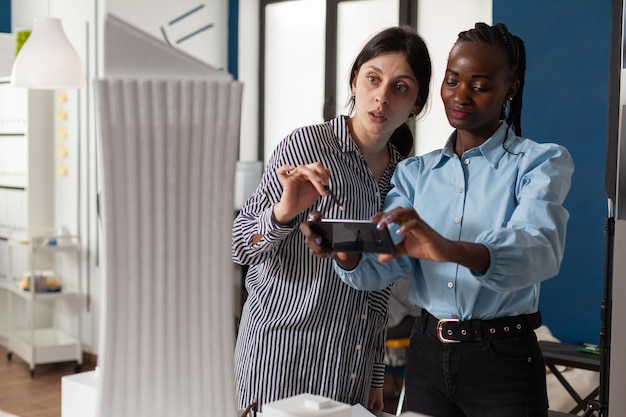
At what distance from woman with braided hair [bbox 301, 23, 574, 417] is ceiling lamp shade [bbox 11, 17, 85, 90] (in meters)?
3.10

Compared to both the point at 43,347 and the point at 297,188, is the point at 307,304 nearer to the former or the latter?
the point at 297,188

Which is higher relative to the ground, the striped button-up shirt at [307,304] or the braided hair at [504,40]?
the braided hair at [504,40]

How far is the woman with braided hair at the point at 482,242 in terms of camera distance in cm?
148

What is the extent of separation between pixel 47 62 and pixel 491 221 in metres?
3.29

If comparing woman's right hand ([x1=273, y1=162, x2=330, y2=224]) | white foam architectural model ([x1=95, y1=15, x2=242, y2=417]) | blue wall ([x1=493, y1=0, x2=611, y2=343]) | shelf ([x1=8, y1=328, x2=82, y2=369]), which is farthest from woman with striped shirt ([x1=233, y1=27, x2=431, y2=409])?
shelf ([x1=8, y1=328, x2=82, y2=369])

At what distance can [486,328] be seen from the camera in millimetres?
1521

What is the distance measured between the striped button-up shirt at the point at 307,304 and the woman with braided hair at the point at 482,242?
0.49 ft

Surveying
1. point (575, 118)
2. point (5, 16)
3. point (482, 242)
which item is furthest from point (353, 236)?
point (5, 16)

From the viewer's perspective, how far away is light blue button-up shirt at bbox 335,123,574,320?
141 cm

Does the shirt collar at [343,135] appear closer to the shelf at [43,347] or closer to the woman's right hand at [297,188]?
the woman's right hand at [297,188]

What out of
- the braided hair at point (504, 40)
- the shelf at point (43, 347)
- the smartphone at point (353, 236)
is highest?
the braided hair at point (504, 40)

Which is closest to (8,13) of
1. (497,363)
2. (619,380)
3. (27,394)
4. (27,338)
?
(27,338)

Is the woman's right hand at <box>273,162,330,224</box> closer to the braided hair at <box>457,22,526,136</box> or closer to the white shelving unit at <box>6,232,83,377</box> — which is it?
the braided hair at <box>457,22,526,136</box>

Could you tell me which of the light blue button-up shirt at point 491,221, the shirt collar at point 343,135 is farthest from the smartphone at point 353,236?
the shirt collar at point 343,135
